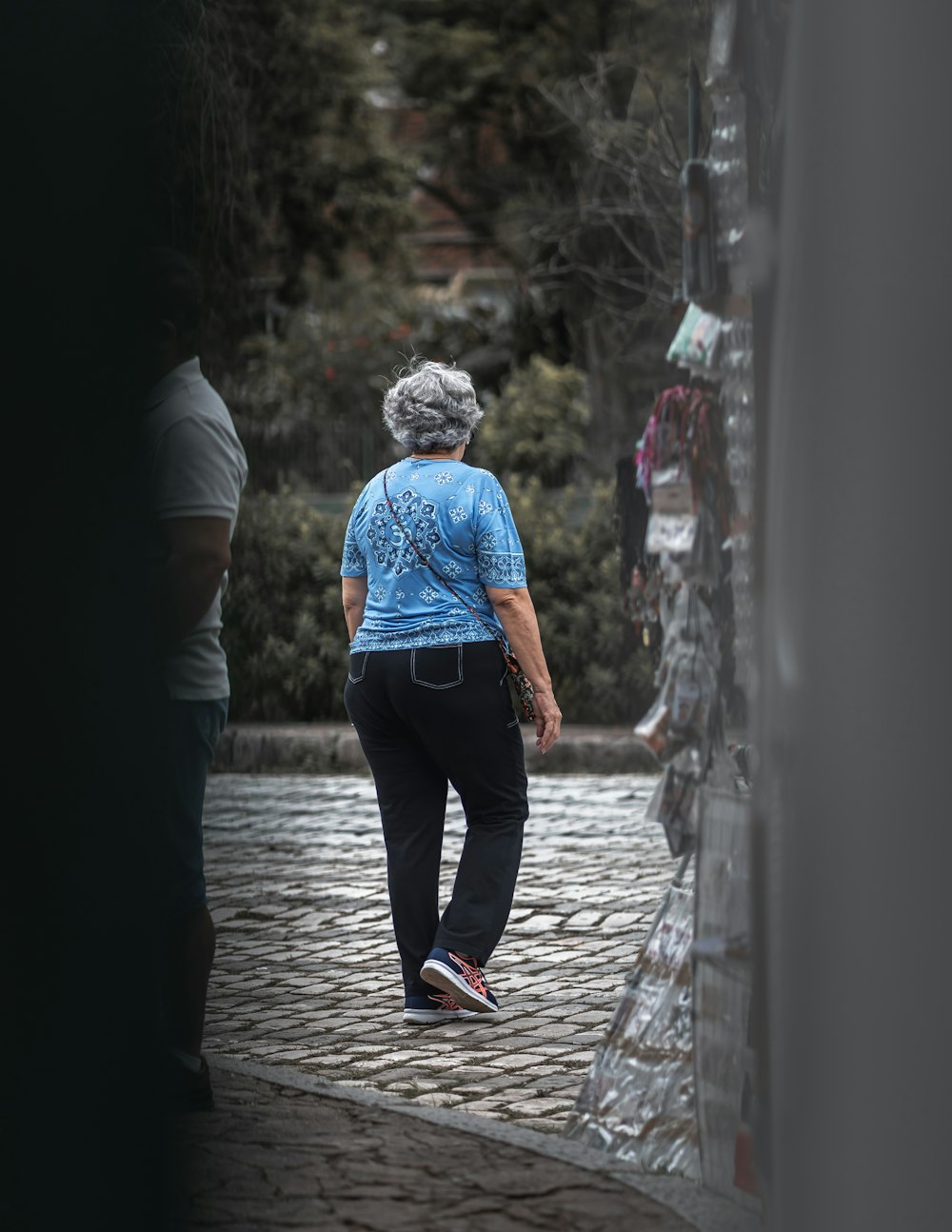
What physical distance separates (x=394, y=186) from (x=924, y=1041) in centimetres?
2020

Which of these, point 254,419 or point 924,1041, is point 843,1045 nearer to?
point 924,1041

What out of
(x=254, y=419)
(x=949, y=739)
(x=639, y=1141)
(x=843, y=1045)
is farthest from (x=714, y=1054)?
(x=254, y=419)

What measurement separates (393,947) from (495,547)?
1.95 m

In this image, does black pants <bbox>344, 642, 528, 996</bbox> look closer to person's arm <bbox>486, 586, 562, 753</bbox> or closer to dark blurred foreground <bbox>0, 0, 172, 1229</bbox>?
person's arm <bbox>486, 586, 562, 753</bbox>

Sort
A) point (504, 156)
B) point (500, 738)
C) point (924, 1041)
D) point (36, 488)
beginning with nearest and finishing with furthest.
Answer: point (36, 488)
point (924, 1041)
point (500, 738)
point (504, 156)

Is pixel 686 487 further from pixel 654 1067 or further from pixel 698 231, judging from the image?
pixel 654 1067

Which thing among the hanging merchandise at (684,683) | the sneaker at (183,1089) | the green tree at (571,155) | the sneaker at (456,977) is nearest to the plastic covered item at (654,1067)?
the hanging merchandise at (684,683)

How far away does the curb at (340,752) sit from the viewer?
11484mm

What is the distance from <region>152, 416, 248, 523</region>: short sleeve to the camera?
2.05 m

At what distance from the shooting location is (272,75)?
15.1 meters

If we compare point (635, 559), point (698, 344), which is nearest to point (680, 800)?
point (635, 559)

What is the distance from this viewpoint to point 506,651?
5180 mm

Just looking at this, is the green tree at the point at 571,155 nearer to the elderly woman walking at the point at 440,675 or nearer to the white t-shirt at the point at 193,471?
the white t-shirt at the point at 193,471

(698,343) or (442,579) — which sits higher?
(698,343)
